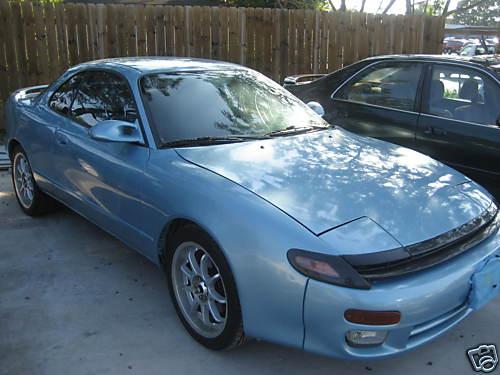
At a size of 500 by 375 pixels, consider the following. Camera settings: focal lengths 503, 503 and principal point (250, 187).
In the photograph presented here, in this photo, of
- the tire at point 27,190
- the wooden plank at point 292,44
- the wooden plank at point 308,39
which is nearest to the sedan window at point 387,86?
the tire at point 27,190

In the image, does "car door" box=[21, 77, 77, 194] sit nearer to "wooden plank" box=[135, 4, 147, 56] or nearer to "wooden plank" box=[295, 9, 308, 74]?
"wooden plank" box=[135, 4, 147, 56]

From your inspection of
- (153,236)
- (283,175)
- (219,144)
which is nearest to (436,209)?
(283,175)

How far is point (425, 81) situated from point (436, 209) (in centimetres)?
269

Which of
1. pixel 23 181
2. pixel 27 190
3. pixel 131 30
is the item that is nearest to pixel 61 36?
pixel 131 30

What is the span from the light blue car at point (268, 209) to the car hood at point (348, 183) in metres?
0.01

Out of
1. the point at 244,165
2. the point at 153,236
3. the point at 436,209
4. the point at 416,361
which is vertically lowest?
the point at 416,361

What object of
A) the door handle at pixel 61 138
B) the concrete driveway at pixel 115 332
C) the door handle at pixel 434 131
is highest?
the door handle at pixel 61 138

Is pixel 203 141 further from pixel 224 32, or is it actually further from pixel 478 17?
pixel 478 17

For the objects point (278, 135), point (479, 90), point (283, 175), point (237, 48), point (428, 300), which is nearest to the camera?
point (428, 300)

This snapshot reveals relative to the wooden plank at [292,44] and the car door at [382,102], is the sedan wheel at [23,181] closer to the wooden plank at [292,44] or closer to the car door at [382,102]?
the car door at [382,102]

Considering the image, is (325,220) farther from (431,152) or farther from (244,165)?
(431,152)

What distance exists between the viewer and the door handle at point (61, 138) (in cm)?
401

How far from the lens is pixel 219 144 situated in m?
3.20

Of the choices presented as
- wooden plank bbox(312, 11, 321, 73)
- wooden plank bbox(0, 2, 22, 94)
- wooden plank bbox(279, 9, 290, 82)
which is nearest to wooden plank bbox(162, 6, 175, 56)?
wooden plank bbox(279, 9, 290, 82)
